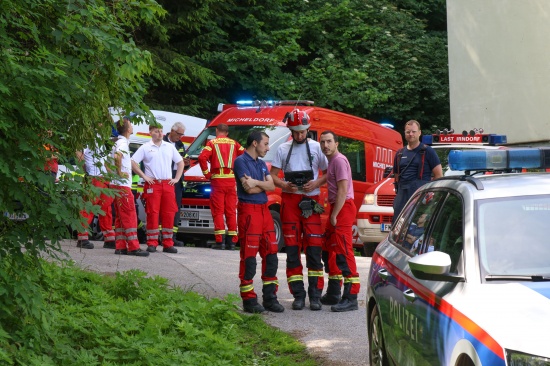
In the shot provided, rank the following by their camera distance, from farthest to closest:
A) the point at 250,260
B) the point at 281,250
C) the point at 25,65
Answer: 1. the point at 281,250
2. the point at 250,260
3. the point at 25,65

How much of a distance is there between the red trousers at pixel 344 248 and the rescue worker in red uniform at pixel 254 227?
61cm

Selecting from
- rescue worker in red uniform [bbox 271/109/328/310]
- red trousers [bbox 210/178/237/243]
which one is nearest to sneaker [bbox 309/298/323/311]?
rescue worker in red uniform [bbox 271/109/328/310]

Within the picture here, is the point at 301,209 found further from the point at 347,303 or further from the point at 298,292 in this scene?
the point at 347,303

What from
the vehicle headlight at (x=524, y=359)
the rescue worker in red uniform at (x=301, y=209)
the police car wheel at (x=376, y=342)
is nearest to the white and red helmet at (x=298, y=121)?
the rescue worker in red uniform at (x=301, y=209)

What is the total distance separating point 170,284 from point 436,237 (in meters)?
5.69

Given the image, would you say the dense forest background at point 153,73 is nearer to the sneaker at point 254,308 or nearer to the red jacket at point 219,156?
the sneaker at point 254,308

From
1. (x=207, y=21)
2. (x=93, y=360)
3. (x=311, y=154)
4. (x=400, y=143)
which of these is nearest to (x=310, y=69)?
(x=207, y=21)

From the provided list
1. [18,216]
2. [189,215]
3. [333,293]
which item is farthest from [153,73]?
[189,215]

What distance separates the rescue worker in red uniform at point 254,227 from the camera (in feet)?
33.5

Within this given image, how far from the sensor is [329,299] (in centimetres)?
1082

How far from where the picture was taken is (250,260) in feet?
33.4

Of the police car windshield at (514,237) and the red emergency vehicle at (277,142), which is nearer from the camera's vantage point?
the police car windshield at (514,237)

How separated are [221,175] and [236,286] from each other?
424 cm

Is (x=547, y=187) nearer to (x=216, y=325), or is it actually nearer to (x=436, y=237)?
(x=436, y=237)
